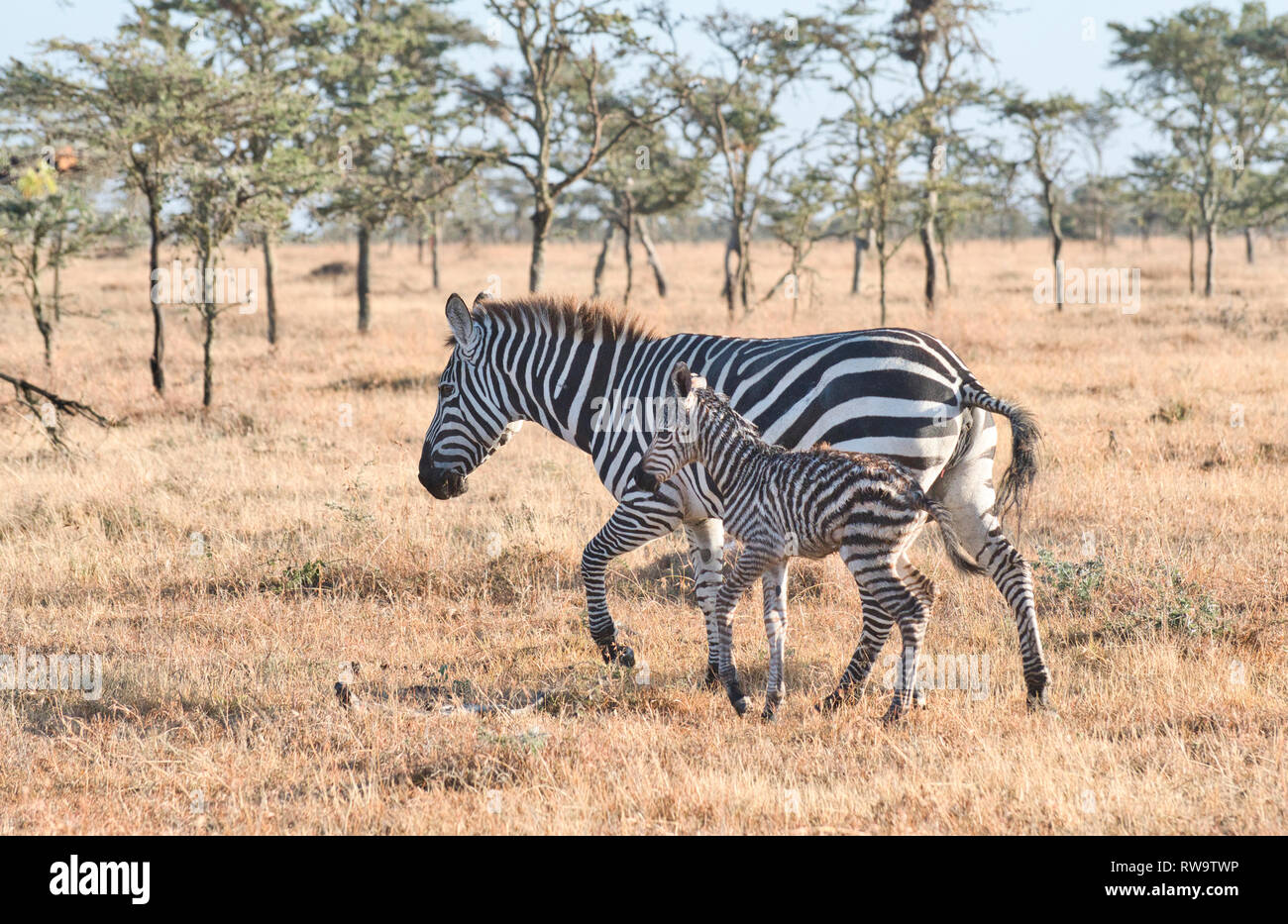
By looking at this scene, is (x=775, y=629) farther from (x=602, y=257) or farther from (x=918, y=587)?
(x=602, y=257)

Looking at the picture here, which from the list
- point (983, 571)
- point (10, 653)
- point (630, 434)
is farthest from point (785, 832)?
point (10, 653)

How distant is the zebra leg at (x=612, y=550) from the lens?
6.12m

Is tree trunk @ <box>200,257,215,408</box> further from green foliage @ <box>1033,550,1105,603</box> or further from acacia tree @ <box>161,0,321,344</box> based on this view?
green foliage @ <box>1033,550,1105,603</box>

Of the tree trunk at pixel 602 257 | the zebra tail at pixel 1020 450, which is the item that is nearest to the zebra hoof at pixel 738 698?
the zebra tail at pixel 1020 450

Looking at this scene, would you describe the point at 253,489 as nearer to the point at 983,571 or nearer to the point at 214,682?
the point at 214,682

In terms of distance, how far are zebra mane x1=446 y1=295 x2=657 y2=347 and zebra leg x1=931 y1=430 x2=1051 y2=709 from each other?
215 centimetres

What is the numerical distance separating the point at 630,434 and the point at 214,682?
109 inches

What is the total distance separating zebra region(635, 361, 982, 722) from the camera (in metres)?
5.12

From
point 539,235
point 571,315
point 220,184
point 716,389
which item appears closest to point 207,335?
point 220,184

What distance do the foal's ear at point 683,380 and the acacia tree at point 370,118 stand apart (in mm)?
13920

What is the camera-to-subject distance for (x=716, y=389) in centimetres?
636

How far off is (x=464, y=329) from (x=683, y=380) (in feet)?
6.63

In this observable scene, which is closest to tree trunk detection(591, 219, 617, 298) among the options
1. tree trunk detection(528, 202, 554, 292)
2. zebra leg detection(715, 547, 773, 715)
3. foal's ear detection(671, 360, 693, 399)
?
tree trunk detection(528, 202, 554, 292)
